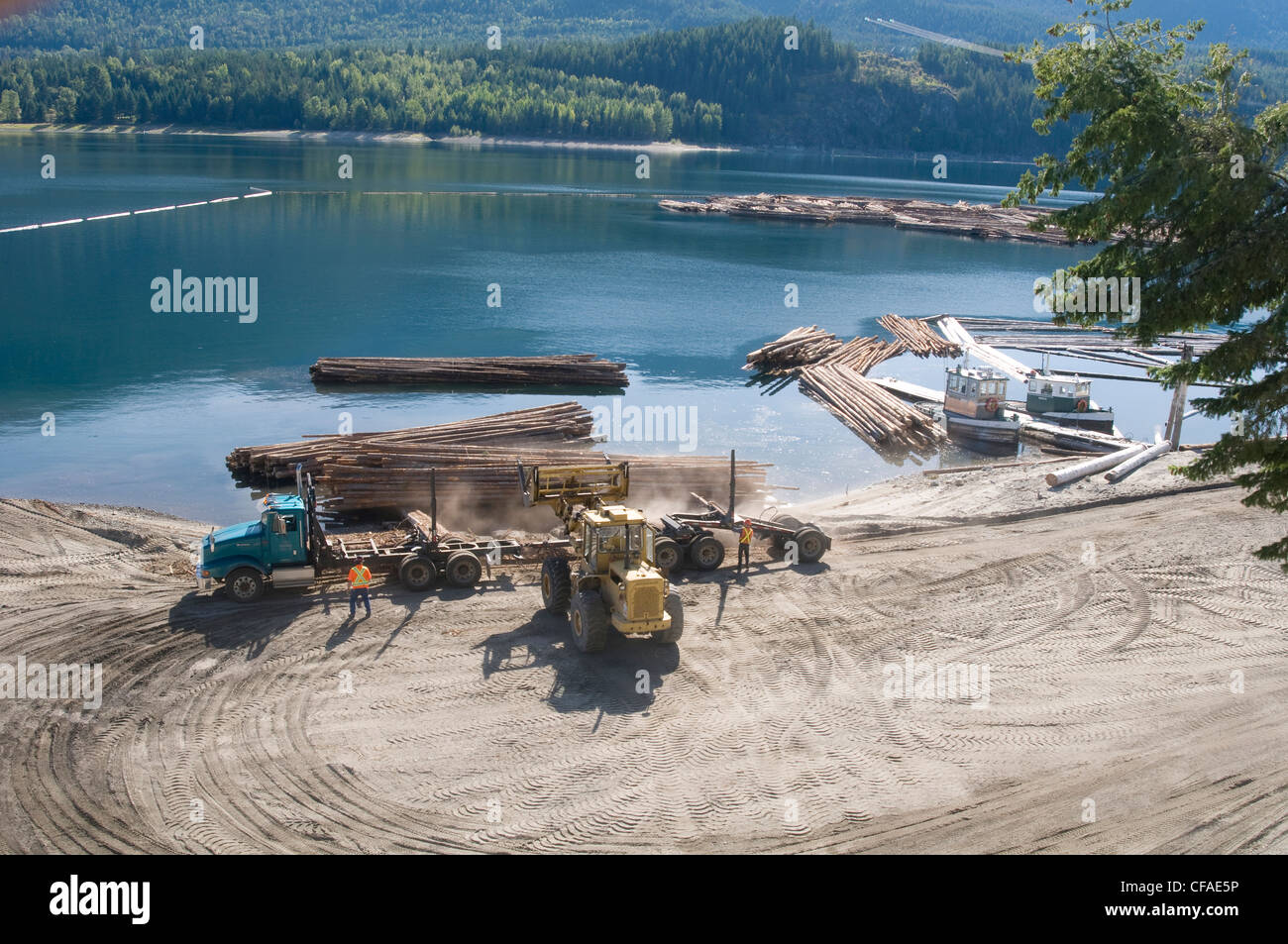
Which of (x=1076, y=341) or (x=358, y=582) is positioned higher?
(x=1076, y=341)

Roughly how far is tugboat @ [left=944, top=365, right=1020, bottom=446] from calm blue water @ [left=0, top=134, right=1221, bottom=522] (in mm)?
3883

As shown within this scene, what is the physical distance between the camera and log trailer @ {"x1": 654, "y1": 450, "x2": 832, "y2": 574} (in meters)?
23.3

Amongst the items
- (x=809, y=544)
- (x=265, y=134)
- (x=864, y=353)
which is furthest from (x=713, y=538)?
(x=265, y=134)

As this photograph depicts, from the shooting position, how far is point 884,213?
116 meters

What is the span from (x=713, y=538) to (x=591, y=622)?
18.1 ft

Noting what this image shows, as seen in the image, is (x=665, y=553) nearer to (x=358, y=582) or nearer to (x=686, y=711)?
(x=686, y=711)

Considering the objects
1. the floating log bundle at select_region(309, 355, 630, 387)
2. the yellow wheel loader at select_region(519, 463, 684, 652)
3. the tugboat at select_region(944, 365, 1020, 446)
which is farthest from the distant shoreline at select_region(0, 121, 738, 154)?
the yellow wheel loader at select_region(519, 463, 684, 652)

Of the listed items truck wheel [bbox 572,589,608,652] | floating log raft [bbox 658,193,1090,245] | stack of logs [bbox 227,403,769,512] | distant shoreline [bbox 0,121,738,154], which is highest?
distant shoreline [bbox 0,121,738,154]

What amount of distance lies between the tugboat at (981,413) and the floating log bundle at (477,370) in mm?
14029

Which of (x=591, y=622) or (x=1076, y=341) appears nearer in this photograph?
(x=591, y=622)

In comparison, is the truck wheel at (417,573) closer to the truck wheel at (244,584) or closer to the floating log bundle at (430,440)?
the truck wheel at (244,584)

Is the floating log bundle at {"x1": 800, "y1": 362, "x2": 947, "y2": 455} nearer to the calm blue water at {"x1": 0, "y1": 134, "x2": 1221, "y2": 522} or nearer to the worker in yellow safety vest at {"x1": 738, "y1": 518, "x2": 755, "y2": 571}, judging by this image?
the calm blue water at {"x1": 0, "y1": 134, "x2": 1221, "y2": 522}

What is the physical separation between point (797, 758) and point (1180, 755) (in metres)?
5.89

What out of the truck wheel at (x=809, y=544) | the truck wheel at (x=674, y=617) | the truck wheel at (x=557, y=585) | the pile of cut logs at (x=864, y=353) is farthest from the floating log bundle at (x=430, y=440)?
the pile of cut logs at (x=864, y=353)
